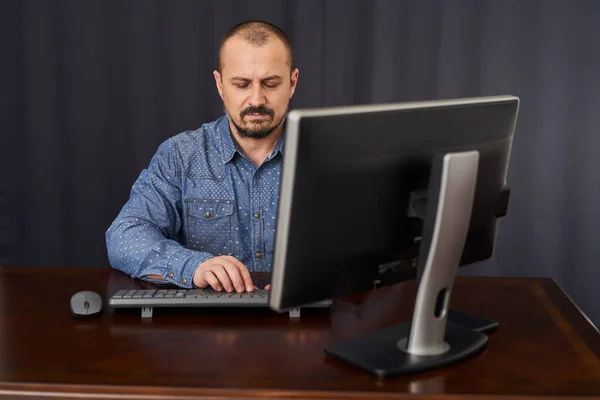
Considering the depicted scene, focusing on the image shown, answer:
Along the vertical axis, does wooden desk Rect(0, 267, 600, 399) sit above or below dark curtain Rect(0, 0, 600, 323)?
below

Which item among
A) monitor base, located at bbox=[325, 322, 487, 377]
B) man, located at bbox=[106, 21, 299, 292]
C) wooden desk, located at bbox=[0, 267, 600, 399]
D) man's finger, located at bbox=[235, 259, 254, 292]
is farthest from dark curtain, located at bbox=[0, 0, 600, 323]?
monitor base, located at bbox=[325, 322, 487, 377]

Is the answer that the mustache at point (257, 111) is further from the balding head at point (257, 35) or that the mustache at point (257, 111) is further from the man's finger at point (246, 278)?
the man's finger at point (246, 278)

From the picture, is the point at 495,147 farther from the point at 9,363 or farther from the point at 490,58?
the point at 490,58

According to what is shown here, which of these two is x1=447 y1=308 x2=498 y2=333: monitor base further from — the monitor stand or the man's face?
the man's face

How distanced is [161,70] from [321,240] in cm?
265

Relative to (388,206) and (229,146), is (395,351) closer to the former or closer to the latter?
(388,206)

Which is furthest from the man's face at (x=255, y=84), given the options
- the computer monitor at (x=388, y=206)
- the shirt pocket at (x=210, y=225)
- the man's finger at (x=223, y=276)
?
the computer monitor at (x=388, y=206)

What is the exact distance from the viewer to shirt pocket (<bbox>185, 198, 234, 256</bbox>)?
2650mm

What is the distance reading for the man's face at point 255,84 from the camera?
2.53 m

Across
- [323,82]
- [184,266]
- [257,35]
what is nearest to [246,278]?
[184,266]

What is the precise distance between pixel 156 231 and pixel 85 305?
0.57 metres

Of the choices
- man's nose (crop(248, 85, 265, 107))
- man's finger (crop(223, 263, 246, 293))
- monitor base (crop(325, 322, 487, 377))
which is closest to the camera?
monitor base (crop(325, 322, 487, 377))

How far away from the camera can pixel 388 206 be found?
5.17ft

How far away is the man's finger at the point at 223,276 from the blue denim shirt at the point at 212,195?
0.53 m
